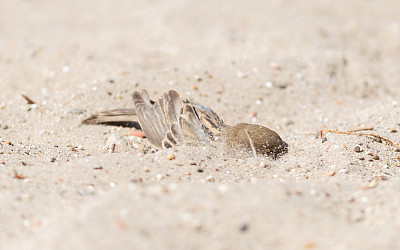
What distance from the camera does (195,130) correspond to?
3791 millimetres

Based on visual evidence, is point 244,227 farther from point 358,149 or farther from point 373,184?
point 358,149

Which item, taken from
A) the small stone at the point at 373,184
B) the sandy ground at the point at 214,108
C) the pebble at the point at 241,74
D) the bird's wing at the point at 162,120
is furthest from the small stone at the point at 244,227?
the pebble at the point at 241,74

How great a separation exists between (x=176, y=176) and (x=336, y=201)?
41.3 inches

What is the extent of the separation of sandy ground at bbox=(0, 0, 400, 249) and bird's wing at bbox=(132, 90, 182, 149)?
0.66 ft

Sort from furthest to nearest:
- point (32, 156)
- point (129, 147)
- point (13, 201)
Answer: point (129, 147)
point (32, 156)
point (13, 201)

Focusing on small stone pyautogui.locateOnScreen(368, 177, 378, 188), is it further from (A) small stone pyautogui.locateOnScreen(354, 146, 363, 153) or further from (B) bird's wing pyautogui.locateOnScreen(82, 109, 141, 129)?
(B) bird's wing pyautogui.locateOnScreen(82, 109, 141, 129)

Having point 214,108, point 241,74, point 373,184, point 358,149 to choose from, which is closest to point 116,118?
point 214,108

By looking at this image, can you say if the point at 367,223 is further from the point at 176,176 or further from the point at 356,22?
the point at 356,22

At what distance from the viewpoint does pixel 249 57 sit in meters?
6.41

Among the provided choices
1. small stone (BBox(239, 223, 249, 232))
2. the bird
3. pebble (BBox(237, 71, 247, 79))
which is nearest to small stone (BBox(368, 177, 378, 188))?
the bird

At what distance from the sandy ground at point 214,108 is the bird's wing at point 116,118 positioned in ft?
0.30

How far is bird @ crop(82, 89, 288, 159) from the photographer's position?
3770 mm

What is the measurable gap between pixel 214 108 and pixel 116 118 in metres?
1.02

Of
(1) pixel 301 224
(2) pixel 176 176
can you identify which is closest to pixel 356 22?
(2) pixel 176 176
